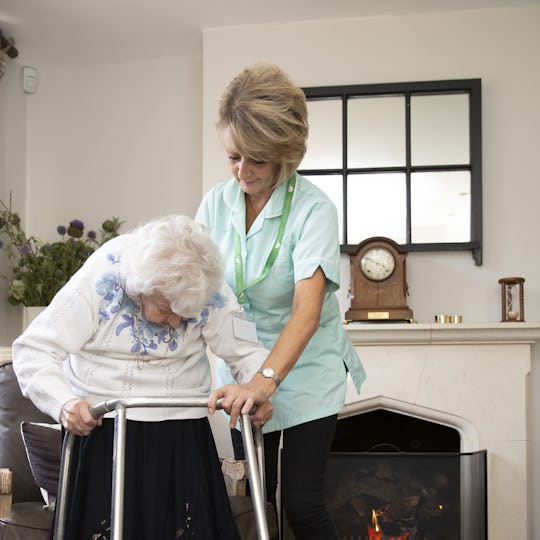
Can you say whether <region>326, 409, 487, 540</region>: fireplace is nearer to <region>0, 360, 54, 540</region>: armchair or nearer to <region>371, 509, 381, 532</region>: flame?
<region>371, 509, 381, 532</region>: flame

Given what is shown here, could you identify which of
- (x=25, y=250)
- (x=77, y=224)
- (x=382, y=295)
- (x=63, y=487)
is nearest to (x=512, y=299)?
(x=382, y=295)

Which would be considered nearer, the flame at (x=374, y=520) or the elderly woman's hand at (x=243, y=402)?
the elderly woman's hand at (x=243, y=402)

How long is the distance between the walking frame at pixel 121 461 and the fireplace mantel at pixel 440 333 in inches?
75.7

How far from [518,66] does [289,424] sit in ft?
8.28

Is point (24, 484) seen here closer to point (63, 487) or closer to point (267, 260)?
A: point (63, 487)

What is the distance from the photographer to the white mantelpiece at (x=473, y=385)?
3650mm

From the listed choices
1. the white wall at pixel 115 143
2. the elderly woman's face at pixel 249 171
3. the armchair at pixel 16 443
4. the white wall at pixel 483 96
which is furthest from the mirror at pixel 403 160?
the elderly woman's face at pixel 249 171

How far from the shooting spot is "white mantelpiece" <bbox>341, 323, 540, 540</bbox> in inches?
144

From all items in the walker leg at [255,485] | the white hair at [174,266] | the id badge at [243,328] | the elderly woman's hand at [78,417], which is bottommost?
the walker leg at [255,485]

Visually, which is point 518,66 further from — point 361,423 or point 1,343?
point 1,343

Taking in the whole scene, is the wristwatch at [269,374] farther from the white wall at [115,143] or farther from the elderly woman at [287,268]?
the white wall at [115,143]

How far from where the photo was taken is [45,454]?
2.34m

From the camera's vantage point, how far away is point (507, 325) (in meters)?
3.65

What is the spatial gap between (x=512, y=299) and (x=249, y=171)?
2168 mm
